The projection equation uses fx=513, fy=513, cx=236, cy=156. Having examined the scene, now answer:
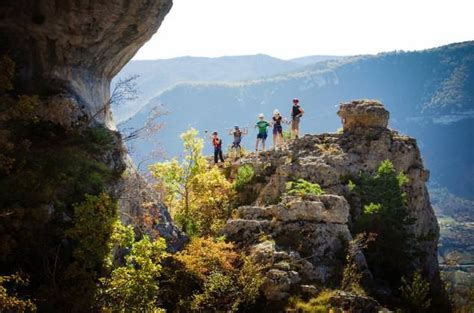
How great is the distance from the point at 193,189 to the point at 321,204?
24.1 feet

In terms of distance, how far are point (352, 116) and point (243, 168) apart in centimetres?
679

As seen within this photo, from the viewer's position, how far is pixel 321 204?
18.8m

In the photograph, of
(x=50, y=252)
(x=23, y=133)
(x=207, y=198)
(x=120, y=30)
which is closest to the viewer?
(x=50, y=252)

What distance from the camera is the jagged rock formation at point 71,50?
17.5 m

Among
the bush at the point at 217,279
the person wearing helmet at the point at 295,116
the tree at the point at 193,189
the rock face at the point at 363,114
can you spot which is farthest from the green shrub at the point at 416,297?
the person wearing helmet at the point at 295,116

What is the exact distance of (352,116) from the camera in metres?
27.9

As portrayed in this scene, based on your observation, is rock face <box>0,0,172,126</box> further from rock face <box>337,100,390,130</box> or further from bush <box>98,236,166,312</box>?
rock face <box>337,100,390,130</box>

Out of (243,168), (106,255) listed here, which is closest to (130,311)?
(106,255)

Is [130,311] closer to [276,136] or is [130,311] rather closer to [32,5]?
[32,5]

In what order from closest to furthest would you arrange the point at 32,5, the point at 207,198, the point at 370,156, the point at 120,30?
1. the point at 32,5
2. the point at 120,30
3. the point at 207,198
4. the point at 370,156

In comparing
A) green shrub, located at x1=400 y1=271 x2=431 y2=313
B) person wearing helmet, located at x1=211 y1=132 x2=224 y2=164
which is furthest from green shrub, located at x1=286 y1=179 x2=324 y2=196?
person wearing helmet, located at x1=211 y1=132 x2=224 y2=164

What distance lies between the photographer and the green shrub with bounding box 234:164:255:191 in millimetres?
25727

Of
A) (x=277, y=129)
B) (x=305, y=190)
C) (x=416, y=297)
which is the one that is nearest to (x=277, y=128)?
(x=277, y=129)

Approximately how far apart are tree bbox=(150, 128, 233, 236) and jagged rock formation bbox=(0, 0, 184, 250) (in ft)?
13.2
